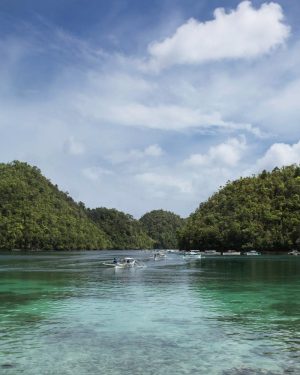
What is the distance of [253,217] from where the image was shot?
158750 millimetres

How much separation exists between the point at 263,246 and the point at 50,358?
457 ft

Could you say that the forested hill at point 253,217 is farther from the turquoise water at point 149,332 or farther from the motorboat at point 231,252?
the turquoise water at point 149,332

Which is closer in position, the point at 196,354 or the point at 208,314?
the point at 196,354

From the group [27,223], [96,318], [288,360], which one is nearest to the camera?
[288,360]

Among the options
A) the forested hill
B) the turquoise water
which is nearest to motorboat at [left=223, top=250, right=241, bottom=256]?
the forested hill

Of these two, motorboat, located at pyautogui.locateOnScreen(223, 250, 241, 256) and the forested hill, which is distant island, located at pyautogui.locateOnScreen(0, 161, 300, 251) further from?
motorboat, located at pyautogui.locateOnScreen(223, 250, 241, 256)

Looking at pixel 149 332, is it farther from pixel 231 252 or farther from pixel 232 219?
pixel 232 219

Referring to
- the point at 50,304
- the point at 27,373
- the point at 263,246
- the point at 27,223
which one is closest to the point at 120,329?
the point at 27,373

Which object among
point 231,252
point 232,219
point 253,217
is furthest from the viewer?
point 232,219

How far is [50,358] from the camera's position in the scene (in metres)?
18.0

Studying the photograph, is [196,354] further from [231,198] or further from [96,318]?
[231,198]

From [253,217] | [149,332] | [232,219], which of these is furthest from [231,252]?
[149,332]

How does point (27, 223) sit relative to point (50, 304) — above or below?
above

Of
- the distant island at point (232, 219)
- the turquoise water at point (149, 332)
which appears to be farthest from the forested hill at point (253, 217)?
the turquoise water at point (149, 332)
